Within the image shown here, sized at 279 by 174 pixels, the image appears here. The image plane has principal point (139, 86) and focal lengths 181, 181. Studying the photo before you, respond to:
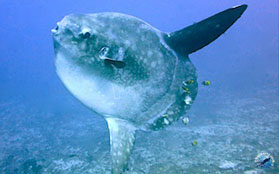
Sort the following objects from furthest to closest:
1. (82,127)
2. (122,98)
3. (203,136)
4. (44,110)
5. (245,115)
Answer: (44,110), (82,127), (245,115), (203,136), (122,98)

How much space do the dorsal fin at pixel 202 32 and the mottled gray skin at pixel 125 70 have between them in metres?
0.14

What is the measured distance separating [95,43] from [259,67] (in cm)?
2951

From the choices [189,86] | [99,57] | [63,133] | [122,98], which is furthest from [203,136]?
[63,133]

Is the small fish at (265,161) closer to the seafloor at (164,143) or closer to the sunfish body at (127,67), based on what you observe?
the seafloor at (164,143)

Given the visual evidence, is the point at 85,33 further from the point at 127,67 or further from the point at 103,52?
the point at 127,67

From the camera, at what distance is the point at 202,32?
2.47 meters

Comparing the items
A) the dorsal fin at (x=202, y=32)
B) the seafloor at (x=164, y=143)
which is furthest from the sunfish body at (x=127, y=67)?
the seafloor at (x=164, y=143)

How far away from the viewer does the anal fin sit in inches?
104

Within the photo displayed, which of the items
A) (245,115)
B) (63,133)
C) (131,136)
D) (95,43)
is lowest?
(63,133)

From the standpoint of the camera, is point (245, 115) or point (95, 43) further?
point (245, 115)

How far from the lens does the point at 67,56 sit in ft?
7.75

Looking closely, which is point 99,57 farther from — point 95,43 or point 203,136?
point 203,136

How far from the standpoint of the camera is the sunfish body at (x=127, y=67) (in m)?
2.37

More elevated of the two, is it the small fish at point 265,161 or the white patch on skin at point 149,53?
the white patch on skin at point 149,53
